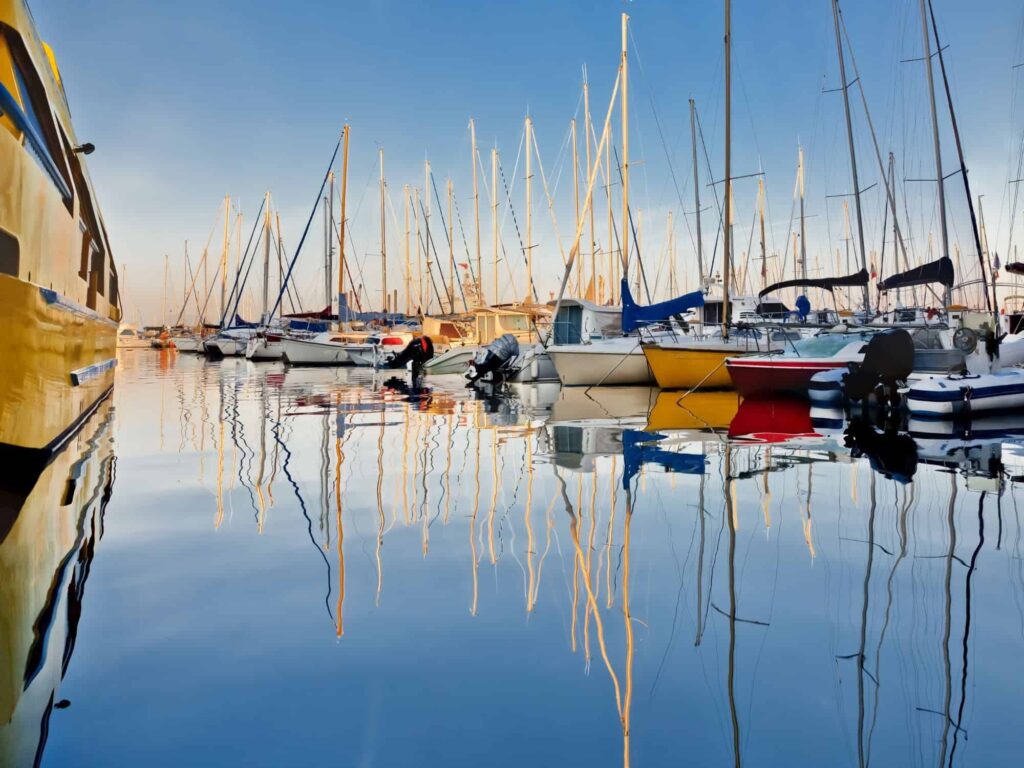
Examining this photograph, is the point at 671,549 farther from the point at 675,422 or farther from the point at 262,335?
the point at 262,335

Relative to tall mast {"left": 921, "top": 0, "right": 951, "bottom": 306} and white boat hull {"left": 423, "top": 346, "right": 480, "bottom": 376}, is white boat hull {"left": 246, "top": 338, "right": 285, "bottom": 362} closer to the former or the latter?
white boat hull {"left": 423, "top": 346, "right": 480, "bottom": 376}

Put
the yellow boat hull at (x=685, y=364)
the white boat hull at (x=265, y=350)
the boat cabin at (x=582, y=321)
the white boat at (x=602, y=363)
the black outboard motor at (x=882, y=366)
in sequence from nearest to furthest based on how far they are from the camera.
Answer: the black outboard motor at (x=882, y=366) → the yellow boat hull at (x=685, y=364) → the white boat at (x=602, y=363) → the boat cabin at (x=582, y=321) → the white boat hull at (x=265, y=350)

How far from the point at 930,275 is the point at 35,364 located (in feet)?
61.9

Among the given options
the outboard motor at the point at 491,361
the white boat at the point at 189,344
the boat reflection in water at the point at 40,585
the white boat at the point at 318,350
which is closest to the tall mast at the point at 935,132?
the outboard motor at the point at 491,361

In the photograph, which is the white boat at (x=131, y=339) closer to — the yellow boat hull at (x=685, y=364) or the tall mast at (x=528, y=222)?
the tall mast at (x=528, y=222)

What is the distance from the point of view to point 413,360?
1189 inches

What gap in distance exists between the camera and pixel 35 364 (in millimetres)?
6406

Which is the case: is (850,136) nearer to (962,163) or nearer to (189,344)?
(962,163)

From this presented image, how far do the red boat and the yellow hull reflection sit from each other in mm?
613

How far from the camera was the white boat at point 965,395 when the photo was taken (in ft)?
43.5

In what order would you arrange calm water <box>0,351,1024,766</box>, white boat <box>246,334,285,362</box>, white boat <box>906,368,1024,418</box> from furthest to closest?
white boat <box>246,334,285,362</box> < white boat <box>906,368,1024,418</box> < calm water <box>0,351,1024,766</box>

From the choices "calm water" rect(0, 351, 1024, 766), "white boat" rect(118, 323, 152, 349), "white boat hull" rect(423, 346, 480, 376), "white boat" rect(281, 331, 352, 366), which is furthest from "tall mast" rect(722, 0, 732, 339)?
"white boat" rect(118, 323, 152, 349)

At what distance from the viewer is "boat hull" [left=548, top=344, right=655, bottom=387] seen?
22375 millimetres

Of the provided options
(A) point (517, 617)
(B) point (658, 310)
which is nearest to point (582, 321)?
(B) point (658, 310)
